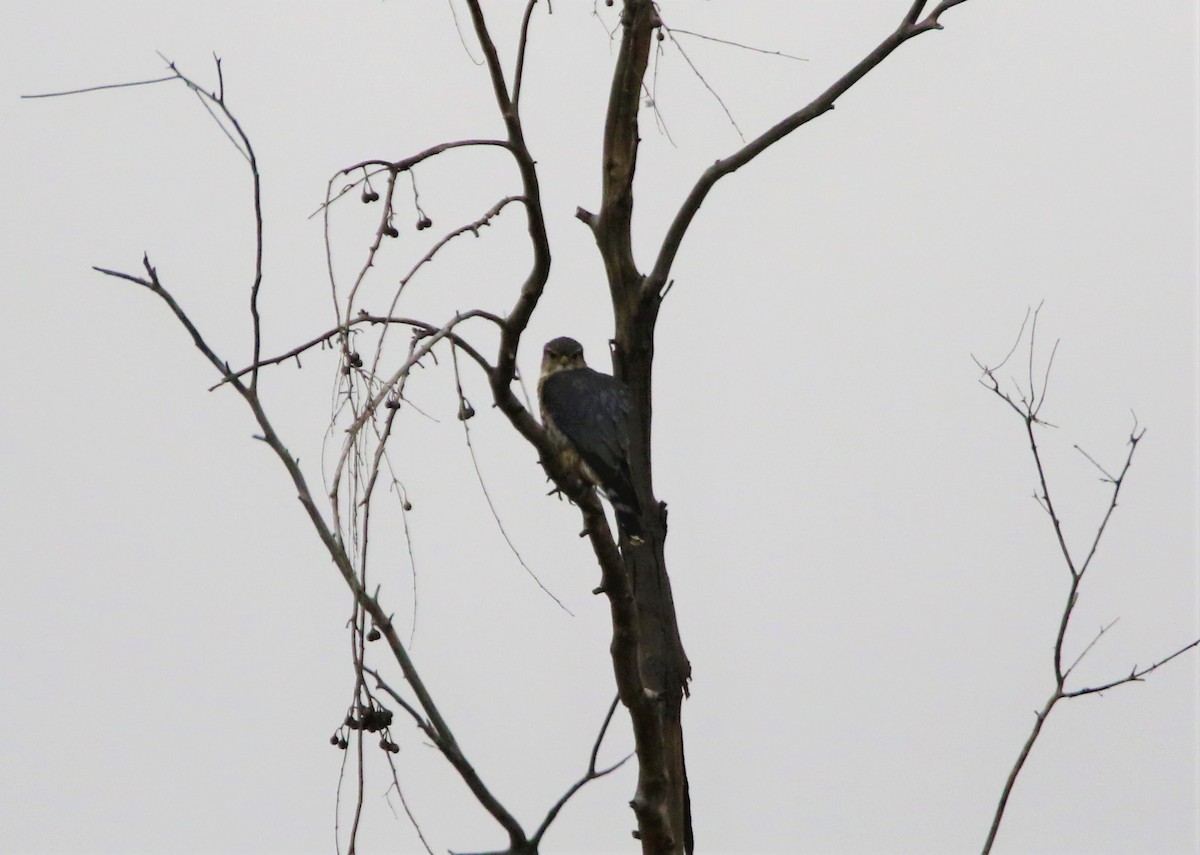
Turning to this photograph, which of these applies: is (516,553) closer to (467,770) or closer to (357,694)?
(357,694)

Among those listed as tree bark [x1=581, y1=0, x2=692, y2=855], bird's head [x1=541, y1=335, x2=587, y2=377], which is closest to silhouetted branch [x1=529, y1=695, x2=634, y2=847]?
tree bark [x1=581, y1=0, x2=692, y2=855]

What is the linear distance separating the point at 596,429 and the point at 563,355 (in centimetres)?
126

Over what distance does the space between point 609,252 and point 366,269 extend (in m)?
1.90

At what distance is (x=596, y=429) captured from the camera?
15.3 ft

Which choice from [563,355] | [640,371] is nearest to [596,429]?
[640,371]

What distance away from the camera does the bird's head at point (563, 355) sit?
5.85 m

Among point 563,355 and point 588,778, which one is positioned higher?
point 563,355

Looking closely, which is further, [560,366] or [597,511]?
[560,366]

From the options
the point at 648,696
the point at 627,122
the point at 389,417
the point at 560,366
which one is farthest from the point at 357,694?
the point at 560,366

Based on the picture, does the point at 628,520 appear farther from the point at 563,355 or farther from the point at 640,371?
the point at 563,355

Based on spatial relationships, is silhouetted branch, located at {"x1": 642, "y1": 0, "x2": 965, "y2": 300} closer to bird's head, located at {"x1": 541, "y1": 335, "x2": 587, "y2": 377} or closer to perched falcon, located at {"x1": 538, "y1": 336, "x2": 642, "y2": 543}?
perched falcon, located at {"x1": 538, "y1": 336, "x2": 642, "y2": 543}

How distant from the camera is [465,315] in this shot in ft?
9.04

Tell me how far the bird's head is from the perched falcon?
0.42 meters

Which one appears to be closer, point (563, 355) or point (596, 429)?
point (596, 429)
